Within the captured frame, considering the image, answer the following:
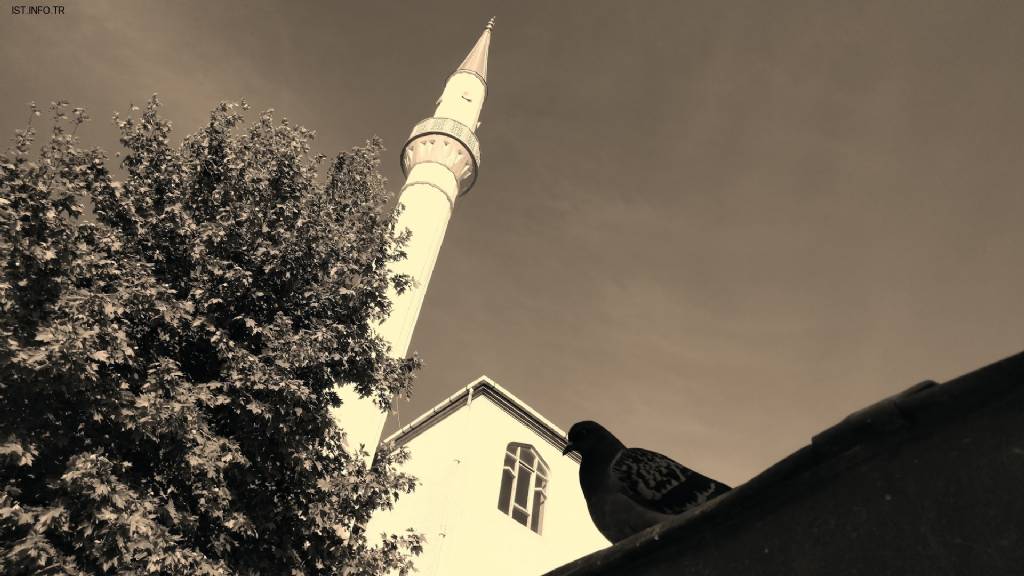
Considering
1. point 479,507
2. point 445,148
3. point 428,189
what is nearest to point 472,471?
point 479,507

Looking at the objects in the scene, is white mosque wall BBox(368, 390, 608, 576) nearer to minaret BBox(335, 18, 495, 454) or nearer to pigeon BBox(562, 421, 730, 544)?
minaret BBox(335, 18, 495, 454)

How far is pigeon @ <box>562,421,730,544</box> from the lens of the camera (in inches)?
110

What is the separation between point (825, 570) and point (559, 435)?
1639cm

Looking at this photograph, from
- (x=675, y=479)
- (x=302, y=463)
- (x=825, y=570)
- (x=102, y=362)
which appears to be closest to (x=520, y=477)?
(x=302, y=463)

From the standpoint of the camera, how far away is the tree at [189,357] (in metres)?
6.06

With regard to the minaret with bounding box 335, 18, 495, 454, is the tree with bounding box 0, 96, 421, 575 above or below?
below

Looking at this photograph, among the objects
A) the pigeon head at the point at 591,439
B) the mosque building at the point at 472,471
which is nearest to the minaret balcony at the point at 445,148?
the mosque building at the point at 472,471

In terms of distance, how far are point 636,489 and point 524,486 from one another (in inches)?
560

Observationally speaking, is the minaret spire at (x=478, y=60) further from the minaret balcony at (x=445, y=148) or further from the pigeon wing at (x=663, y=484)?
the pigeon wing at (x=663, y=484)

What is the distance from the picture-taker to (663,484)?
2.98 m

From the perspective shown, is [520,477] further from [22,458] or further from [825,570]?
[825,570]

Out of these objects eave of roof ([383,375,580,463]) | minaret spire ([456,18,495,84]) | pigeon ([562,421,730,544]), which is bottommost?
pigeon ([562,421,730,544])

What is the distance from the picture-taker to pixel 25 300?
6.32m

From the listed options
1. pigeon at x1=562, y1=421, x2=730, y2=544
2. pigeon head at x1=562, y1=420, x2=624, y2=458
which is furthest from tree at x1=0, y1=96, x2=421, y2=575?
pigeon at x1=562, y1=421, x2=730, y2=544
